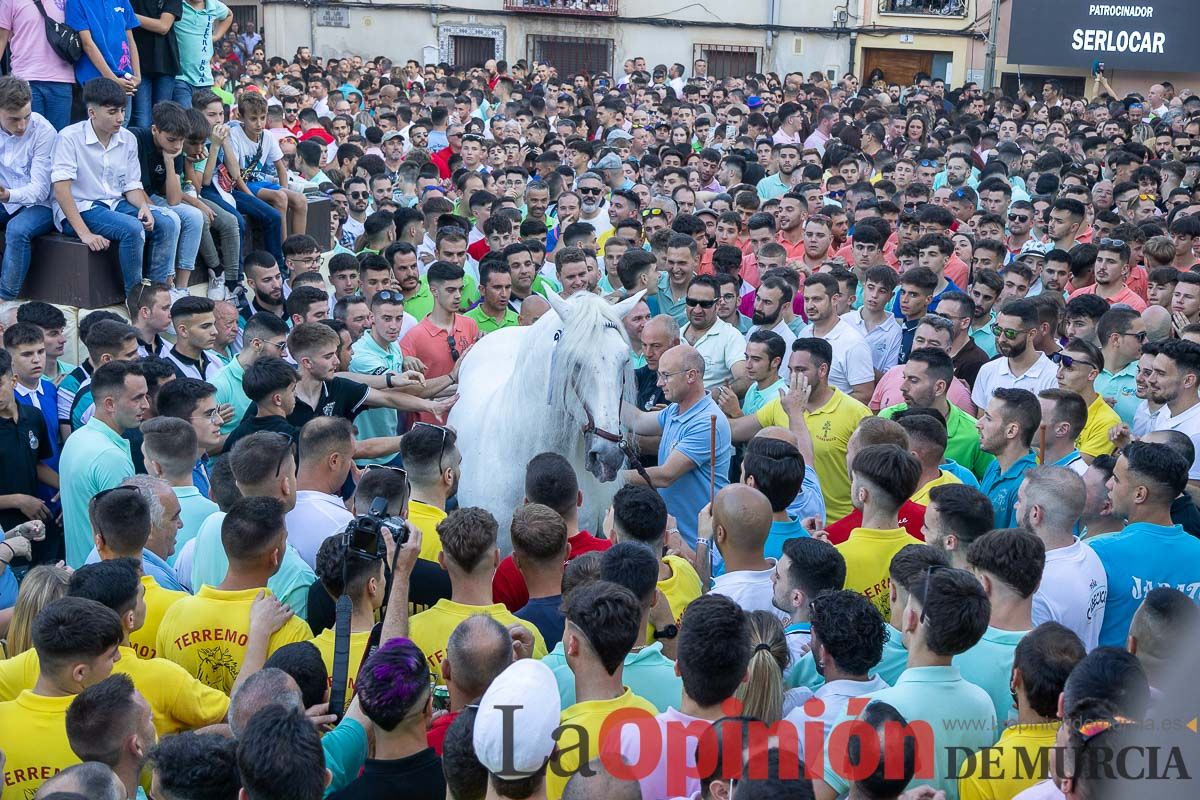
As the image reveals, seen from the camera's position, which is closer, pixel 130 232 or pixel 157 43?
pixel 130 232

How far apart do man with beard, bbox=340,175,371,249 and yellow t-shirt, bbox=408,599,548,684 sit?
8175 mm

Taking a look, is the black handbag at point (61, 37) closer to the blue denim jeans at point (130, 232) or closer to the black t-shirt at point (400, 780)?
the blue denim jeans at point (130, 232)

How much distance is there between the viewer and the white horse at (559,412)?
6.29 m

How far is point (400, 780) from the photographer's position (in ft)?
12.0

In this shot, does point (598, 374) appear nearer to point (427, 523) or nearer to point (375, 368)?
point (427, 523)

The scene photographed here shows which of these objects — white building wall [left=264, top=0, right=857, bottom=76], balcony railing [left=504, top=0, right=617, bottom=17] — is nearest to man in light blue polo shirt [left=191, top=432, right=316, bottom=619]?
white building wall [left=264, top=0, right=857, bottom=76]

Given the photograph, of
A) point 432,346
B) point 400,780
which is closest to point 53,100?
point 432,346

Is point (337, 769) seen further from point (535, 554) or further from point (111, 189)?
point (111, 189)

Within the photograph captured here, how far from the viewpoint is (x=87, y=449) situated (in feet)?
20.0

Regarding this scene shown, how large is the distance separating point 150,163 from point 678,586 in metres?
6.31

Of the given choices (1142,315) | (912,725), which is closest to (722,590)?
(912,725)

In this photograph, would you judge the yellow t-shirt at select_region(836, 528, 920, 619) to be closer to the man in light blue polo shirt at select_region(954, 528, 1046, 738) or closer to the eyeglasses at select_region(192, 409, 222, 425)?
the man in light blue polo shirt at select_region(954, 528, 1046, 738)

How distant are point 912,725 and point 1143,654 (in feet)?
3.36

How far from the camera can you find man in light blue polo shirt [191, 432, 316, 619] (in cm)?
495
